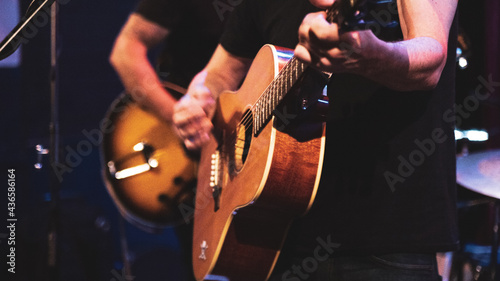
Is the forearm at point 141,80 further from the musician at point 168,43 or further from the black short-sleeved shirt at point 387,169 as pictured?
the black short-sleeved shirt at point 387,169

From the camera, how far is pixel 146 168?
348 centimetres

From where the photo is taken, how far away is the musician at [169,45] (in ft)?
10.7

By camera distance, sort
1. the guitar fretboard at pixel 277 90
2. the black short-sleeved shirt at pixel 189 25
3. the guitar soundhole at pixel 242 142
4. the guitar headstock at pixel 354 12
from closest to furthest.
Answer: the guitar headstock at pixel 354 12 → the guitar fretboard at pixel 277 90 → the guitar soundhole at pixel 242 142 → the black short-sleeved shirt at pixel 189 25

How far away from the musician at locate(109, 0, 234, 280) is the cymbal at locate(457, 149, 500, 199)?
152 centimetres

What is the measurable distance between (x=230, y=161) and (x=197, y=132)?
0.25 m

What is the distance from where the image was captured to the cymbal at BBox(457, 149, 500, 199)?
2.59m

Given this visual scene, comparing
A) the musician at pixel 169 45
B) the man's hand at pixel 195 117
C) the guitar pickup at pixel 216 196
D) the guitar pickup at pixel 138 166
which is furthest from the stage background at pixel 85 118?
the guitar pickup at pixel 216 196

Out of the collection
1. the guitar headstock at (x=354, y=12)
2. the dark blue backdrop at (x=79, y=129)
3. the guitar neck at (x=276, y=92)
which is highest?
the guitar headstock at (x=354, y=12)

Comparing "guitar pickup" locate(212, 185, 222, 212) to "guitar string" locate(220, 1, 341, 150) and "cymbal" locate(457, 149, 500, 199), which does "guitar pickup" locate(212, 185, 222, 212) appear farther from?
"cymbal" locate(457, 149, 500, 199)

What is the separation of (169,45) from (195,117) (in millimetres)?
1196

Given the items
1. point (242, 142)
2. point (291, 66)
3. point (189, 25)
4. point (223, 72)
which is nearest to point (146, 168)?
point (189, 25)

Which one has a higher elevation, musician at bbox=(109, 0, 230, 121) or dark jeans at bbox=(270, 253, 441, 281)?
musician at bbox=(109, 0, 230, 121)

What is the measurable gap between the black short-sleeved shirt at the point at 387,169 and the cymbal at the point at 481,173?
997 mm

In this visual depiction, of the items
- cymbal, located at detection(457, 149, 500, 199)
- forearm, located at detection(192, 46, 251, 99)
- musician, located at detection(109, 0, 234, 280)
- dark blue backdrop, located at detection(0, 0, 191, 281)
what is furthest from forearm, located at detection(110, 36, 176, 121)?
cymbal, located at detection(457, 149, 500, 199)
